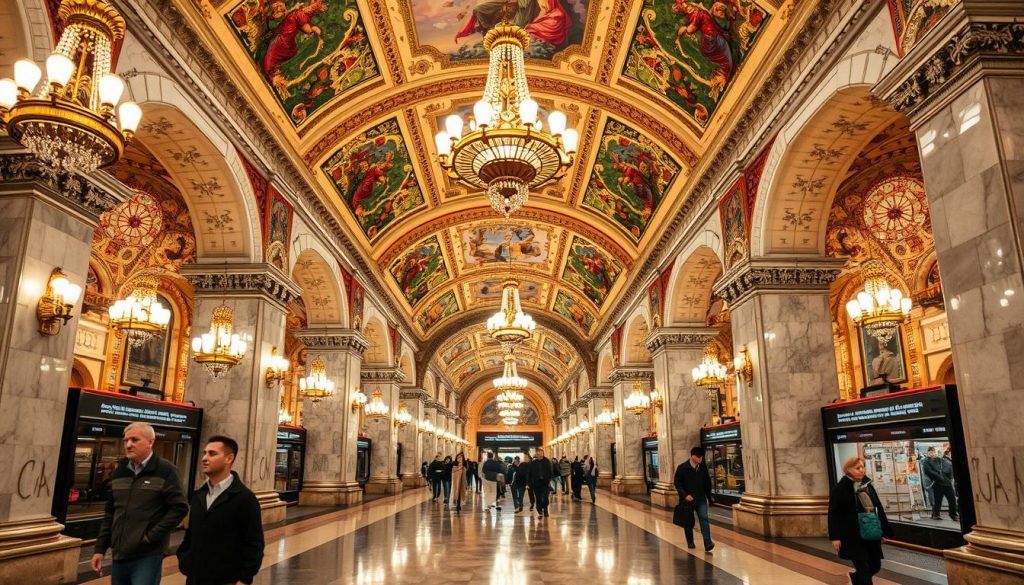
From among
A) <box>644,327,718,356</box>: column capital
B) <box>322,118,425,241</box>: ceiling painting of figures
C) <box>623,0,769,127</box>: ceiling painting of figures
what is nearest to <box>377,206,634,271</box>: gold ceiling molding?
<box>322,118,425,241</box>: ceiling painting of figures

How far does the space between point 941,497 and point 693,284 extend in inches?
311

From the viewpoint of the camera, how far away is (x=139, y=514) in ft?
11.5

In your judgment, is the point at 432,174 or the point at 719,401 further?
the point at 719,401

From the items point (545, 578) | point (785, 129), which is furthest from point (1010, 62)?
point (545, 578)

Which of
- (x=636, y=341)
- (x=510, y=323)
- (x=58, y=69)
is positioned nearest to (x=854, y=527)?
(x=58, y=69)

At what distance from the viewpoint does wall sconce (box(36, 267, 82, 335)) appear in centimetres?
600

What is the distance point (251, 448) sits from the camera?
10562 millimetres

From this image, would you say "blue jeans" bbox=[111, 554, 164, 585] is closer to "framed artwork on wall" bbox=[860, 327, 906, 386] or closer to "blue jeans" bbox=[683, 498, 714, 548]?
"blue jeans" bbox=[683, 498, 714, 548]

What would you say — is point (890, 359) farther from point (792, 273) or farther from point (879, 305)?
point (879, 305)

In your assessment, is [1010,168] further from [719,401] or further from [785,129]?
[719,401]

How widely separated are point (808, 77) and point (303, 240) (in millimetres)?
9691

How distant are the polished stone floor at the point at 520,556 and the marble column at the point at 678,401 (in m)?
3.23

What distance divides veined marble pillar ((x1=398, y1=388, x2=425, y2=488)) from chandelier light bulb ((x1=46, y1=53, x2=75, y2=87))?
2208cm

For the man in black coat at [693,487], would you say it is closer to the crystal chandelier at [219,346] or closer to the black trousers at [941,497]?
the black trousers at [941,497]
